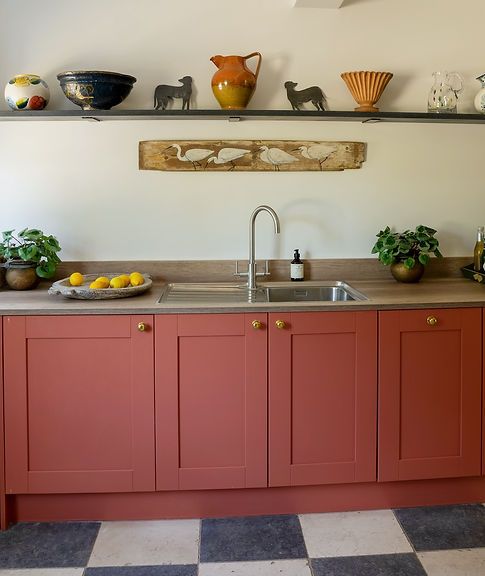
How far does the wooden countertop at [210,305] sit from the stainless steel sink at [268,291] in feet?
0.51

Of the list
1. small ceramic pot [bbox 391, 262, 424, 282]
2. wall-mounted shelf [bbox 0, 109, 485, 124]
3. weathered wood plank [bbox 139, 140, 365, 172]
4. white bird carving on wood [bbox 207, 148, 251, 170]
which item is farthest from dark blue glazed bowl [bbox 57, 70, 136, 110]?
small ceramic pot [bbox 391, 262, 424, 282]

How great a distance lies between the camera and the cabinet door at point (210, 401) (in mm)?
2480

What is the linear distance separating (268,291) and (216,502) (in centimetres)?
92

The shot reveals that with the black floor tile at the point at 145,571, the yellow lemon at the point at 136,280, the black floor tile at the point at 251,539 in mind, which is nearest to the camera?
the black floor tile at the point at 145,571

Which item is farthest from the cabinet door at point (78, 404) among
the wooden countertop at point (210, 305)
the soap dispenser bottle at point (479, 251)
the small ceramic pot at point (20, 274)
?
the soap dispenser bottle at point (479, 251)

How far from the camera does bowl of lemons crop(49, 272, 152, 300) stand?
2.54 metres

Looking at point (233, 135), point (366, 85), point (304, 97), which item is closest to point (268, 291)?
point (233, 135)

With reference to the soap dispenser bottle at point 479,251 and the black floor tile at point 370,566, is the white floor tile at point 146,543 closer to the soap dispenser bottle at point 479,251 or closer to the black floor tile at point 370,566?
the black floor tile at point 370,566

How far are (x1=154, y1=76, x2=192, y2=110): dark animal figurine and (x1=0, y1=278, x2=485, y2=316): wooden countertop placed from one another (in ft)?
2.80

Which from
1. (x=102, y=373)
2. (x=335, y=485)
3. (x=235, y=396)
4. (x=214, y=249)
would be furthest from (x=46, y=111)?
(x=335, y=485)

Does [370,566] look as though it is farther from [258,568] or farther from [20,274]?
[20,274]

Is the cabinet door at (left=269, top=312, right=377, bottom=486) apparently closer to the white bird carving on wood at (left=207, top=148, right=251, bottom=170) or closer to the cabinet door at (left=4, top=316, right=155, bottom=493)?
the cabinet door at (left=4, top=316, right=155, bottom=493)

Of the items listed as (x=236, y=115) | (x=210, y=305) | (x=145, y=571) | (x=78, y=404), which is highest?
(x=236, y=115)

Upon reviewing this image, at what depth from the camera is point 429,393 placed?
8.48 ft
